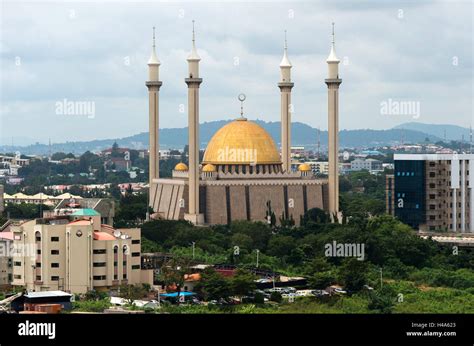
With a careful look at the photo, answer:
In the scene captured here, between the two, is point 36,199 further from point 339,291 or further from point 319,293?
point 319,293

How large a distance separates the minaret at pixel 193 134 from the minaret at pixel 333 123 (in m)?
5.82

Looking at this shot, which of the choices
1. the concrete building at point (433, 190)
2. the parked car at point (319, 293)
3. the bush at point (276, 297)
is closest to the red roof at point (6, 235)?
the bush at point (276, 297)

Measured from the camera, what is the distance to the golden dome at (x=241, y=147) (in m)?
65.6

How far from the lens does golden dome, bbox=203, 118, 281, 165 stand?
6556cm

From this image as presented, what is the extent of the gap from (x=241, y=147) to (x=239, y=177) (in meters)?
1.91

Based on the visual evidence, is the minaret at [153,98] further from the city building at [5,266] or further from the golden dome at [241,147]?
the city building at [5,266]

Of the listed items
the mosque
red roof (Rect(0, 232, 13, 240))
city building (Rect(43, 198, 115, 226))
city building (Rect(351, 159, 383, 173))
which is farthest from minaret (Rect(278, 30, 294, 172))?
city building (Rect(351, 159, 383, 173))

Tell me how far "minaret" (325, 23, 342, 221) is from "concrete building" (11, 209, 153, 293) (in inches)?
859

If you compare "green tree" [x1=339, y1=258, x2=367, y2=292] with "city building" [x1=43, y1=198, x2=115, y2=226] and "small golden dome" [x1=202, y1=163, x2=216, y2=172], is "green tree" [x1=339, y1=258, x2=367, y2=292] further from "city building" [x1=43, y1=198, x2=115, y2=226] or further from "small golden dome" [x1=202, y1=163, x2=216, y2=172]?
"small golden dome" [x1=202, y1=163, x2=216, y2=172]

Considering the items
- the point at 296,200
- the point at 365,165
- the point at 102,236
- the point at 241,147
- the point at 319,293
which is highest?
the point at 241,147

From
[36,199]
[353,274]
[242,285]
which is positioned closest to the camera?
[242,285]

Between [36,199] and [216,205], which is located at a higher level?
[216,205]

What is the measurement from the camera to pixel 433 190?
202 feet

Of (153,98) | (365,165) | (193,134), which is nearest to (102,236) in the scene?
(193,134)
